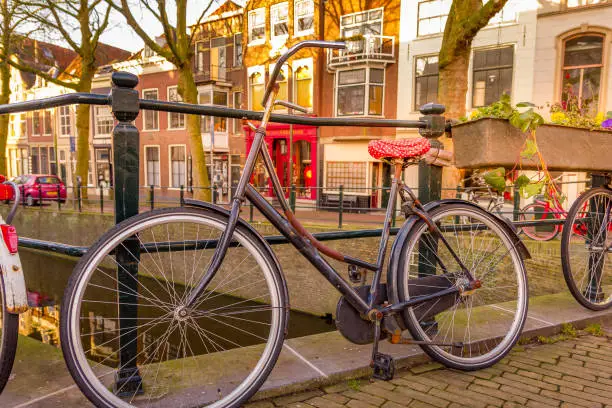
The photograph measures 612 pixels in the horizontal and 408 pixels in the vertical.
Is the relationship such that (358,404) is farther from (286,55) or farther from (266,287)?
(286,55)

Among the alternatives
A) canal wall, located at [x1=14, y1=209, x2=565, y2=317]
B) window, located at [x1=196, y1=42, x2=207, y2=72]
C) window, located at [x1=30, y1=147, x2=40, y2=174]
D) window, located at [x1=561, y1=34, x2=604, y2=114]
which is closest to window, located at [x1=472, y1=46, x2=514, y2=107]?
window, located at [x1=561, y1=34, x2=604, y2=114]

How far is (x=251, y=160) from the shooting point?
1746 millimetres

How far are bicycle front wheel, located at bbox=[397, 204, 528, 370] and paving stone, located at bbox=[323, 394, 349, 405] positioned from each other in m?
0.42

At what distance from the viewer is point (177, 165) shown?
2336 centimetres

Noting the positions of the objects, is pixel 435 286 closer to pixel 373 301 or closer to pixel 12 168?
pixel 373 301

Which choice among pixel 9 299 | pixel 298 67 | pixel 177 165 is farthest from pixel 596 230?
pixel 177 165

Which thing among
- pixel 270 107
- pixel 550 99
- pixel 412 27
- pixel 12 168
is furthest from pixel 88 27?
pixel 12 168

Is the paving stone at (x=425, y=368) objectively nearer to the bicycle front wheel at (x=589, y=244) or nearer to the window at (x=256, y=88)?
the bicycle front wheel at (x=589, y=244)

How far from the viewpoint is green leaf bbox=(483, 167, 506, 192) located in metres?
2.43

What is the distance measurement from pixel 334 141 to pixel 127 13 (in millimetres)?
8507

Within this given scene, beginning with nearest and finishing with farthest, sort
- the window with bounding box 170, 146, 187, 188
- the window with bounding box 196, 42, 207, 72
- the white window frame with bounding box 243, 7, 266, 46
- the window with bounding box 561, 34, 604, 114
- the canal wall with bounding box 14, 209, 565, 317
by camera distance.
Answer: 1. the canal wall with bounding box 14, 209, 565, 317
2. the window with bounding box 561, 34, 604, 114
3. the white window frame with bounding box 243, 7, 266, 46
4. the window with bounding box 196, 42, 207, 72
5. the window with bounding box 170, 146, 187, 188

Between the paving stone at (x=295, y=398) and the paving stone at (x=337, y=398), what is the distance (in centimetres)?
4

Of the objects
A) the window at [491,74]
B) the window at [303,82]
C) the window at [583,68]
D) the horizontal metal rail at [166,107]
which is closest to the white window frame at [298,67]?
the window at [303,82]

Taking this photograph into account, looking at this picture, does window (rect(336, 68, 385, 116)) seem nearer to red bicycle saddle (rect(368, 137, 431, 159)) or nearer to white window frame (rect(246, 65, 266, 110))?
white window frame (rect(246, 65, 266, 110))
